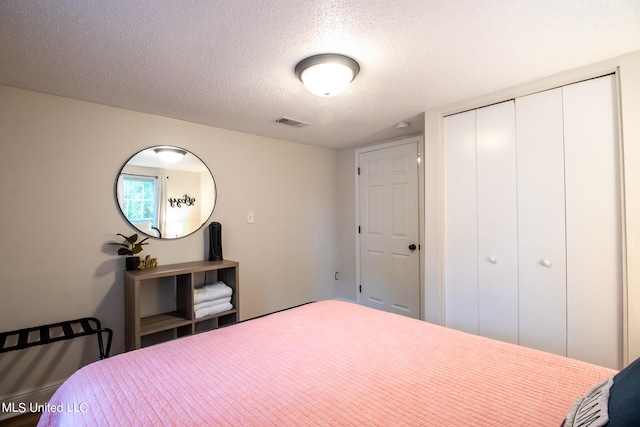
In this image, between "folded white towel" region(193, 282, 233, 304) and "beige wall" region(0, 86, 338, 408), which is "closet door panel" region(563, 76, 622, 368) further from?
"beige wall" region(0, 86, 338, 408)

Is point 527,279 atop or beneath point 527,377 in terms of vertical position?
atop

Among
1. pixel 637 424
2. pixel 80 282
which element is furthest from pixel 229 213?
pixel 637 424

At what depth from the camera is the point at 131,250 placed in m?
2.30

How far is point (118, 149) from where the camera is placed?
2318mm

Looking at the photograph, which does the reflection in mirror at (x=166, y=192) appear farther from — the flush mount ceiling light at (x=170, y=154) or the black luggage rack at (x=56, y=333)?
the black luggage rack at (x=56, y=333)

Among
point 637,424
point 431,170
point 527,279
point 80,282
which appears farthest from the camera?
point 431,170

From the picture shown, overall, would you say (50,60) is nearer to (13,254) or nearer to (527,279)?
(13,254)

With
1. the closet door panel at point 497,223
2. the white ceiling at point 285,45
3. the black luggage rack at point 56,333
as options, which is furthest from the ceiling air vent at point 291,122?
the black luggage rack at point 56,333

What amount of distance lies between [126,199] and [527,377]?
108 inches

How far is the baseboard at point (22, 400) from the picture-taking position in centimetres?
183

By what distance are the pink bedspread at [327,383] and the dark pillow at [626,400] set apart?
26 centimetres

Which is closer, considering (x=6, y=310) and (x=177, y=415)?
(x=177, y=415)

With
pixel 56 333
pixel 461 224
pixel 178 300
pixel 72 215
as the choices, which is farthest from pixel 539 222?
pixel 56 333

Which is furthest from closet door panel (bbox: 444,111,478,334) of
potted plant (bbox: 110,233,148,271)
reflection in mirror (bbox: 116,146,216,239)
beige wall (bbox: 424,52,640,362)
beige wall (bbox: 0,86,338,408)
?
potted plant (bbox: 110,233,148,271)
